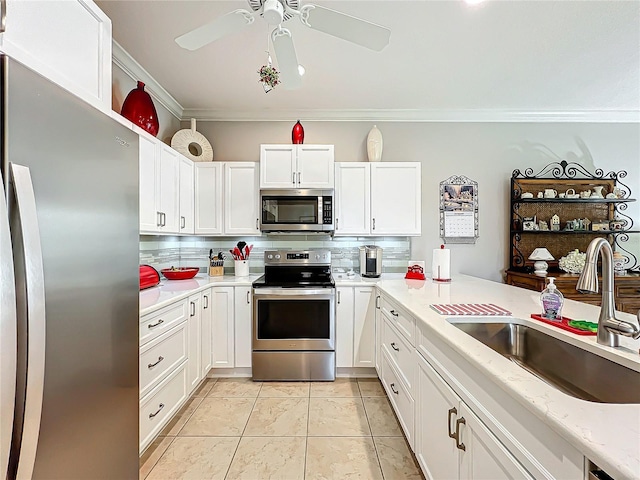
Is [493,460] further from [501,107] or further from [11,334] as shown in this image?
[501,107]

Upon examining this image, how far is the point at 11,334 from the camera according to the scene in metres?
0.74

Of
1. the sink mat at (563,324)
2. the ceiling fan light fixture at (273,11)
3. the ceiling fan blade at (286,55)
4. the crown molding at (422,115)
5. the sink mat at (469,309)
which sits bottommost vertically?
the sink mat at (469,309)

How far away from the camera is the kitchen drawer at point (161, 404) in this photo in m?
1.68

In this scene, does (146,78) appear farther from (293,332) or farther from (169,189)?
(293,332)

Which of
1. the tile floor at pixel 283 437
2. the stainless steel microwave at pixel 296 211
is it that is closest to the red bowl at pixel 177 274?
the stainless steel microwave at pixel 296 211

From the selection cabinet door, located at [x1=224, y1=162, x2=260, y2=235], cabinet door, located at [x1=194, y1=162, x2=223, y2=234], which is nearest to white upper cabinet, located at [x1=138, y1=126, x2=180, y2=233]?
cabinet door, located at [x1=194, y1=162, x2=223, y2=234]

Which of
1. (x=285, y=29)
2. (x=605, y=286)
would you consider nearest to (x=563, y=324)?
(x=605, y=286)

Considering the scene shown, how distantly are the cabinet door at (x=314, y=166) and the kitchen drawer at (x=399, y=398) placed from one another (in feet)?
5.34

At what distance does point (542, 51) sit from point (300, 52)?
1765 mm

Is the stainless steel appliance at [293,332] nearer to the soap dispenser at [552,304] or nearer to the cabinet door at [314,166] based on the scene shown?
the cabinet door at [314,166]

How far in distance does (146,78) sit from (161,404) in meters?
2.52

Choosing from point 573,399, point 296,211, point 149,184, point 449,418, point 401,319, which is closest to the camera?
point 573,399

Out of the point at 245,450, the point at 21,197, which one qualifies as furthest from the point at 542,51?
the point at 245,450

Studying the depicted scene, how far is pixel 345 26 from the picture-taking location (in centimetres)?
139
